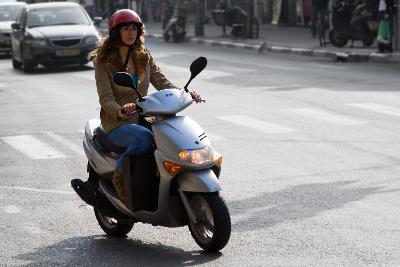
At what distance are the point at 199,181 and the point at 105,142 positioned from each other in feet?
3.28

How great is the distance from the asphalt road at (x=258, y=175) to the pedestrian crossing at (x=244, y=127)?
0.05ft

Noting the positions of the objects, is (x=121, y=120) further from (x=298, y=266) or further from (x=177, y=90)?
(x=298, y=266)

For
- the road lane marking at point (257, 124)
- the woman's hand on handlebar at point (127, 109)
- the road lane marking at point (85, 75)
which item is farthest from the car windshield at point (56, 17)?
the woman's hand on handlebar at point (127, 109)

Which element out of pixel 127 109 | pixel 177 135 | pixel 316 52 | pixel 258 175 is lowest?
pixel 316 52

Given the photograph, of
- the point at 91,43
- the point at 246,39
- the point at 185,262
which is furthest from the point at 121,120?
the point at 246,39

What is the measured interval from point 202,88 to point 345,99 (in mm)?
3738

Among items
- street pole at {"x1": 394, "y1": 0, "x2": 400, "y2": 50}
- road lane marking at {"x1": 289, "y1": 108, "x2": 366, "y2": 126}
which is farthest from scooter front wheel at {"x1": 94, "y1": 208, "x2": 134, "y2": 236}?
street pole at {"x1": 394, "y1": 0, "x2": 400, "y2": 50}

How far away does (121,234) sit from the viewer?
8102mm

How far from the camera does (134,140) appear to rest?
289 inches

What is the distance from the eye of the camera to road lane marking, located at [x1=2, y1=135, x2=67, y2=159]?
1278 centimetres

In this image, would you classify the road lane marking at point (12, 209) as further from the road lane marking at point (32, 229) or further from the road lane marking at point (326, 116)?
the road lane marking at point (326, 116)

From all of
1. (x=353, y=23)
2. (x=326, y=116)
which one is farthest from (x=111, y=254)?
(x=353, y=23)

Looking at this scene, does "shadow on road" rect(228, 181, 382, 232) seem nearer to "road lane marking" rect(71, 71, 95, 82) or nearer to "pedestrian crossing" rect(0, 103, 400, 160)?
"pedestrian crossing" rect(0, 103, 400, 160)

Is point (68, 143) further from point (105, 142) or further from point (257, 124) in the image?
point (105, 142)
